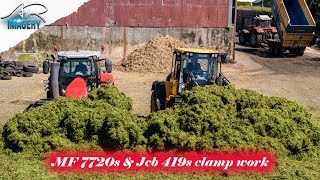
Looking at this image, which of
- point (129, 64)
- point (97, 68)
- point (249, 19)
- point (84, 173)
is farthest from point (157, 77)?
point (249, 19)

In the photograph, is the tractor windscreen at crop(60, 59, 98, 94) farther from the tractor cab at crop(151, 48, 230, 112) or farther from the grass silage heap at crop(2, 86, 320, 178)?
the grass silage heap at crop(2, 86, 320, 178)

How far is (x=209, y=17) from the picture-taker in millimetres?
25484

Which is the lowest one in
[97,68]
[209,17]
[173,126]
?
[173,126]

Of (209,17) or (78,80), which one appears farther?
(209,17)

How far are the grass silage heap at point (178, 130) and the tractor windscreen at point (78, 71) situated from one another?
2798mm

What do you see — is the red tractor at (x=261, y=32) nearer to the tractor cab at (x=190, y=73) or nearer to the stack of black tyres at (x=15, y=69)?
the stack of black tyres at (x=15, y=69)

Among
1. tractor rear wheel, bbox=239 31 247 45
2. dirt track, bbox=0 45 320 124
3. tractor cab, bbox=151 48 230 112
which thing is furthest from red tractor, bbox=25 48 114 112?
tractor rear wheel, bbox=239 31 247 45

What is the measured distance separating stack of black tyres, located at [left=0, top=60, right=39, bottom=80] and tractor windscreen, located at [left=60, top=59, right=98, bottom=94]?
918 cm

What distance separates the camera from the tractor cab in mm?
12242

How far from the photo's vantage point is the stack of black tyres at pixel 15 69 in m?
21.3

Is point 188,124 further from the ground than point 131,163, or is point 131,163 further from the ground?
point 188,124

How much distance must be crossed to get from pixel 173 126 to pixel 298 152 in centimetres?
271

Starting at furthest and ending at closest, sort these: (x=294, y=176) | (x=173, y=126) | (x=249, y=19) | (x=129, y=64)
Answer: (x=249, y=19)
(x=129, y=64)
(x=173, y=126)
(x=294, y=176)

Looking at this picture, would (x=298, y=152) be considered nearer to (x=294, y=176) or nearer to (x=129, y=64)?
(x=294, y=176)
